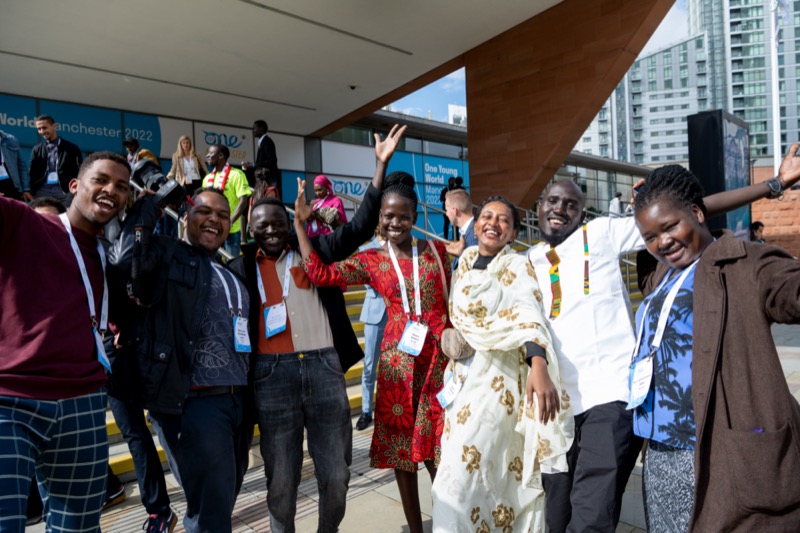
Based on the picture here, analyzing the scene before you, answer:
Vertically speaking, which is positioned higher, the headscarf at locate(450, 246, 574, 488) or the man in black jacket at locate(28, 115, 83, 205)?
the man in black jacket at locate(28, 115, 83, 205)

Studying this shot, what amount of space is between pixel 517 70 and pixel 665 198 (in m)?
10.2

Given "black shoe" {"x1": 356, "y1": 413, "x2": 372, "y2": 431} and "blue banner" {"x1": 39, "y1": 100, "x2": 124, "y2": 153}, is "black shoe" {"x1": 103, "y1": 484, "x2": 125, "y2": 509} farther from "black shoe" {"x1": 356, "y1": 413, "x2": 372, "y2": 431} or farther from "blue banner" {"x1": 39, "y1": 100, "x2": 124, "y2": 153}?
"blue banner" {"x1": 39, "y1": 100, "x2": 124, "y2": 153}

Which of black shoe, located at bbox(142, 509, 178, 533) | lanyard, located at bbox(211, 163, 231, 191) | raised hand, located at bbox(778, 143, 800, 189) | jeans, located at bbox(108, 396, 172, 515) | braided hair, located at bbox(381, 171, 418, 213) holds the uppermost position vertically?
lanyard, located at bbox(211, 163, 231, 191)

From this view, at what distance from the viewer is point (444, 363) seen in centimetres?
266

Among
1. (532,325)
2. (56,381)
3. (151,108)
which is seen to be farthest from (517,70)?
(56,381)

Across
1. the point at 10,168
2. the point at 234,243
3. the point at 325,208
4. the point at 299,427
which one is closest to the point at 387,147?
the point at 299,427

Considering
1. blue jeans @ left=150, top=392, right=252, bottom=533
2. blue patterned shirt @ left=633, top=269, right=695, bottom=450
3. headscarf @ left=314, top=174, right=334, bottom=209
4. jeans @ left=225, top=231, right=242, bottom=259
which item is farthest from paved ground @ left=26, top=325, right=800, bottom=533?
jeans @ left=225, top=231, right=242, bottom=259

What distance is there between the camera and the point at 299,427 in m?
2.42

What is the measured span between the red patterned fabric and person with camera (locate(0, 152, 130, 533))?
996mm

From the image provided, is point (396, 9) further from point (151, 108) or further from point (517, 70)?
point (151, 108)

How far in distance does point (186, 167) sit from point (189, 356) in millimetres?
5238

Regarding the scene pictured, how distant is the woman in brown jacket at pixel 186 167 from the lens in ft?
21.6

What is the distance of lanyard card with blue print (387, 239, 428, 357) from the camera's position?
2.54m

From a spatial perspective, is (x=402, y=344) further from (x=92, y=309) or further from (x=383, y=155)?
(x=92, y=309)
